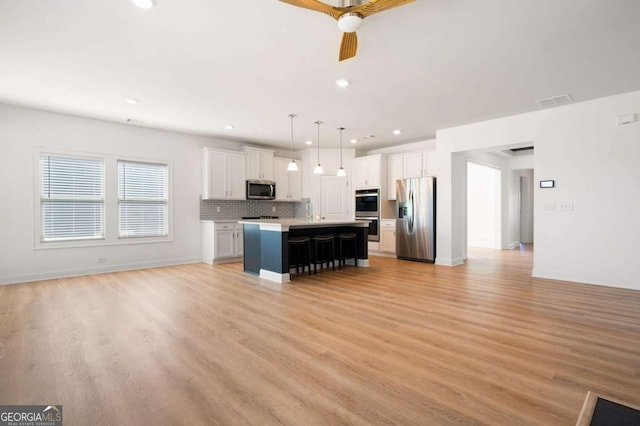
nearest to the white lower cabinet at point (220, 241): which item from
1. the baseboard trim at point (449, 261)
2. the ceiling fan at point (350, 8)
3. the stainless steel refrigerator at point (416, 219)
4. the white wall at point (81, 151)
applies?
the white wall at point (81, 151)

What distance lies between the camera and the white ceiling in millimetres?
2635

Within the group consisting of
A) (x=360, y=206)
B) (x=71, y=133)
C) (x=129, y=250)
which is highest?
(x=71, y=133)

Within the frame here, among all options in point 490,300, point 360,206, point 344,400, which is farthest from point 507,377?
point 360,206

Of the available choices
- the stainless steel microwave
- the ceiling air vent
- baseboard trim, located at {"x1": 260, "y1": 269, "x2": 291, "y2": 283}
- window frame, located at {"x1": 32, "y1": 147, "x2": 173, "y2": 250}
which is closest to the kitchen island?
baseboard trim, located at {"x1": 260, "y1": 269, "x2": 291, "y2": 283}

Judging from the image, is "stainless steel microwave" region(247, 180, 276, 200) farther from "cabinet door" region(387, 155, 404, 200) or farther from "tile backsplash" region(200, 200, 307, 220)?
"cabinet door" region(387, 155, 404, 200)

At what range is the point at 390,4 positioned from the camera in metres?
2.22

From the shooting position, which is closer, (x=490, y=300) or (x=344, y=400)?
(x=344, y=400)

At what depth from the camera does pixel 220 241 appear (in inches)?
264

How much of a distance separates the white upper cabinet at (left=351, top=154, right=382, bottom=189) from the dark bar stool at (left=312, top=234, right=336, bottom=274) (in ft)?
8.26

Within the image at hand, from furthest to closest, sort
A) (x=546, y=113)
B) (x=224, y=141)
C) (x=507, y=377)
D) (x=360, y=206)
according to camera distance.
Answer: (x=360, y=206) → (x=224, y=141) → (x=546, y=113) → (x=507, y=377)

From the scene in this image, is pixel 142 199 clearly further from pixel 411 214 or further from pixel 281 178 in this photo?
pixel 411 214

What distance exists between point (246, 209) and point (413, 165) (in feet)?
13.7

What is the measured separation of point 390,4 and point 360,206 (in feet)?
20.0

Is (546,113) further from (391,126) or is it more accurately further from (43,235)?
(43,235)
